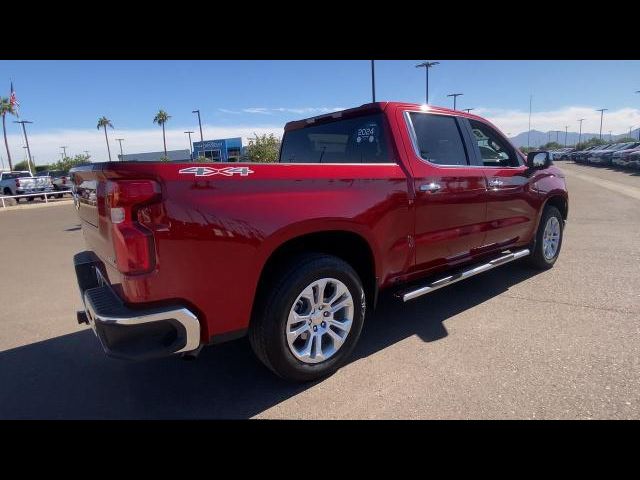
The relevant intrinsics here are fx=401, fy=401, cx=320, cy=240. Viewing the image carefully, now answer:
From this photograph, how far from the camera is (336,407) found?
2.56 m

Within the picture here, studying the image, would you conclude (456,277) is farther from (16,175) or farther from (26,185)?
(16,175)

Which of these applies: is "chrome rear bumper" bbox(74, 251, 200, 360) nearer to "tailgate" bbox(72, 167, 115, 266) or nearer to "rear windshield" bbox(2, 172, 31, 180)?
"tailgate" bbox(72, 167, 115, 266)

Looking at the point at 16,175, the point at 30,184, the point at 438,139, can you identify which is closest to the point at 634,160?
the point at 438,139

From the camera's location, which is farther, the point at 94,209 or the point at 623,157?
the point at 623,157

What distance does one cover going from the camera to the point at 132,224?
2.07 metres

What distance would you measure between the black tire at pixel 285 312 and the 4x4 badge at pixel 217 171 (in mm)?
707

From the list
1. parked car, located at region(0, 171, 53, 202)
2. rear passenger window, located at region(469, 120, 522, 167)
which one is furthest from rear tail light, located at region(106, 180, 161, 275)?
parked car, located at region(0, 171, 53, 202)

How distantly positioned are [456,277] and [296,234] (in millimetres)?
1789

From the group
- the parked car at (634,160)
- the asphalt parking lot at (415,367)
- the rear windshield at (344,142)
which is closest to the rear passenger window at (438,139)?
the rear windshield at (344,142)

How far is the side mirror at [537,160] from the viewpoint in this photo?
4.69 metres
